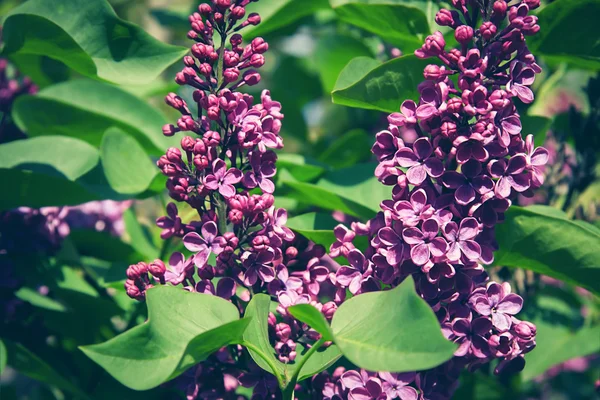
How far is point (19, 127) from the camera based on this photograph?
1.57m

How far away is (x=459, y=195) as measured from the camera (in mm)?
975

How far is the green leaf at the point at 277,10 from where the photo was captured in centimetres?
138

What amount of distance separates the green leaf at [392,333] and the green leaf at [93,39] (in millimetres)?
568

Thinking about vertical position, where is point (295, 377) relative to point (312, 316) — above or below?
below

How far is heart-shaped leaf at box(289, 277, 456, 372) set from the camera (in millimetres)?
784

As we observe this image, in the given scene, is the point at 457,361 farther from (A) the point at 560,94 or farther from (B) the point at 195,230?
(A) the point at 560,94

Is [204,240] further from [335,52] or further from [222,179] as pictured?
[335,52]

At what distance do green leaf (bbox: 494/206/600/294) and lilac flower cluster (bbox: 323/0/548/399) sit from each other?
0.31 feet

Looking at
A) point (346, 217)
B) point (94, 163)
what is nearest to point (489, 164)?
point (346, 217)

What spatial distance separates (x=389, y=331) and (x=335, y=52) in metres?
1.10

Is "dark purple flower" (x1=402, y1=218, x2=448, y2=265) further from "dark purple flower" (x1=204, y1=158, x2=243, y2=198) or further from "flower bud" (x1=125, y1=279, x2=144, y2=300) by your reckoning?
"flower bud" (x1=125, y1=279, x2=144, y2=300)

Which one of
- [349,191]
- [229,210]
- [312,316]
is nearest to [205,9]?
[229,210]

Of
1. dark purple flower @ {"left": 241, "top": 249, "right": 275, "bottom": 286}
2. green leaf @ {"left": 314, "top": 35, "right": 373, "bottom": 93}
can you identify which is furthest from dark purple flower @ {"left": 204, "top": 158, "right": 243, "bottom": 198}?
green leaf @ {"left": 314, "top": 35, "right": 373, "bottom": 93}

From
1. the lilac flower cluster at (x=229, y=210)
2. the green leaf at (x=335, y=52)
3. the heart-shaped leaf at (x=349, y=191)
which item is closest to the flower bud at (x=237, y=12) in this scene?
the lilac flower cluster at (x=229, y=210)
